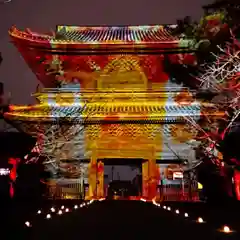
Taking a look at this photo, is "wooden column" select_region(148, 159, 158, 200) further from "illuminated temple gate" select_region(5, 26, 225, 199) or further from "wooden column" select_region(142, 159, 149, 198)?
"wooden column" select_region(142, 159, 149, 198)

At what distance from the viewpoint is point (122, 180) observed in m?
26.1

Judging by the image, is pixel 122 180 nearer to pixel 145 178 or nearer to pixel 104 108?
pixel 145 178

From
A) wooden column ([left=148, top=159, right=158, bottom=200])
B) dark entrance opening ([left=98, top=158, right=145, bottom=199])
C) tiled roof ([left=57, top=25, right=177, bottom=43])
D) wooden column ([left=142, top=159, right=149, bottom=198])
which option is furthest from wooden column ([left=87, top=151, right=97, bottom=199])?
tiled roof ([left=57, top=25, right=177, bottom=43])

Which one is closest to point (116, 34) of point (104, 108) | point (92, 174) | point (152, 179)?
point (104, 108)

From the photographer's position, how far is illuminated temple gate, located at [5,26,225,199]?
63.6ft

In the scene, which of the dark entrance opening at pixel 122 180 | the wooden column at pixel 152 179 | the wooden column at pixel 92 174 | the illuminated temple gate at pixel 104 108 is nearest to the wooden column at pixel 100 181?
the illuminated temple gate at pixel 104 108

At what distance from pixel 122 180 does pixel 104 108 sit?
24.4 ft

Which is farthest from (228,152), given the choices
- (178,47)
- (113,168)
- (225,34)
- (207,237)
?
(113,168)

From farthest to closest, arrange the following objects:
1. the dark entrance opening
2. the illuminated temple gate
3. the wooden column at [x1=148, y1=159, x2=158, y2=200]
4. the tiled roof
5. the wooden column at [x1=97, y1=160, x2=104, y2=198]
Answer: the dark entrance opening → the tiled roof → the wooden column at [x1=97, y1=160, x2=104, y2=198] → the illuminated temple gate → the wooden column at [x1=148, y1=159, x2=158, y2=200]

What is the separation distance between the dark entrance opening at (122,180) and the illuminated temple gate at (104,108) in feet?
15.0

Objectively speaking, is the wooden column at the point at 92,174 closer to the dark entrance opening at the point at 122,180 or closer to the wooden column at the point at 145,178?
the wooden column at the point at 145,178

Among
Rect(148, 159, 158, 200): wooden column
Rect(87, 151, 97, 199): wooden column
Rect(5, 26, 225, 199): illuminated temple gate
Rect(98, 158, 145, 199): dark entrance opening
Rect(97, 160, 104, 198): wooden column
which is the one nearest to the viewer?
Rect(148, 159, 158, 200): wooden column

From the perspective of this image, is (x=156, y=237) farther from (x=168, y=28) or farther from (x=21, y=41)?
(x=168, y=28)

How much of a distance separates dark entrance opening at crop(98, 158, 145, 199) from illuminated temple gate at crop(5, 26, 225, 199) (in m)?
4.57
